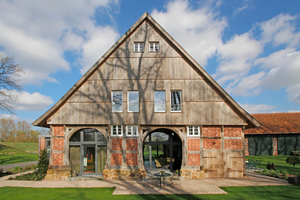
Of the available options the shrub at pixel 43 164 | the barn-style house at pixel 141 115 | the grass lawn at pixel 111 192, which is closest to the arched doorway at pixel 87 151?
the barn-style house at pixel 141 115

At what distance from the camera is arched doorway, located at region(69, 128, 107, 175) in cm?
1238

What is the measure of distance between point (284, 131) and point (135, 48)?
24.2 m

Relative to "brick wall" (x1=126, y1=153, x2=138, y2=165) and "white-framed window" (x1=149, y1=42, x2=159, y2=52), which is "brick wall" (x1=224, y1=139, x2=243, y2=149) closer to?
"brick wall" (x1=126, y1=153, x2=138, y2=165)

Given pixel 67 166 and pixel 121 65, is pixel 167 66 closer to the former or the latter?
pixel 121 65

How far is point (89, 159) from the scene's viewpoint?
12.5 m

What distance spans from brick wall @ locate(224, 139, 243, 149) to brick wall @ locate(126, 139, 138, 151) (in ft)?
19.1

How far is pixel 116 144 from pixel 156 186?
12.0ft

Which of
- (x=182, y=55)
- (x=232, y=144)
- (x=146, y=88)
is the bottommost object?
(x=232, y=144)

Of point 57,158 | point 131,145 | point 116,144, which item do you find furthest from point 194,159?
point 57,158

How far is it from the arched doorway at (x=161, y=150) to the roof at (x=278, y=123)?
57.4 ft

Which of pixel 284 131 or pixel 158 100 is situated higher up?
pixel 158 100

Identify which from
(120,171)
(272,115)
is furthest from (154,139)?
(272,115)

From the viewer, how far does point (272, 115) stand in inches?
1142

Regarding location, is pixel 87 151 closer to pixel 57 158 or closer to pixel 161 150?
pixel 57 158
